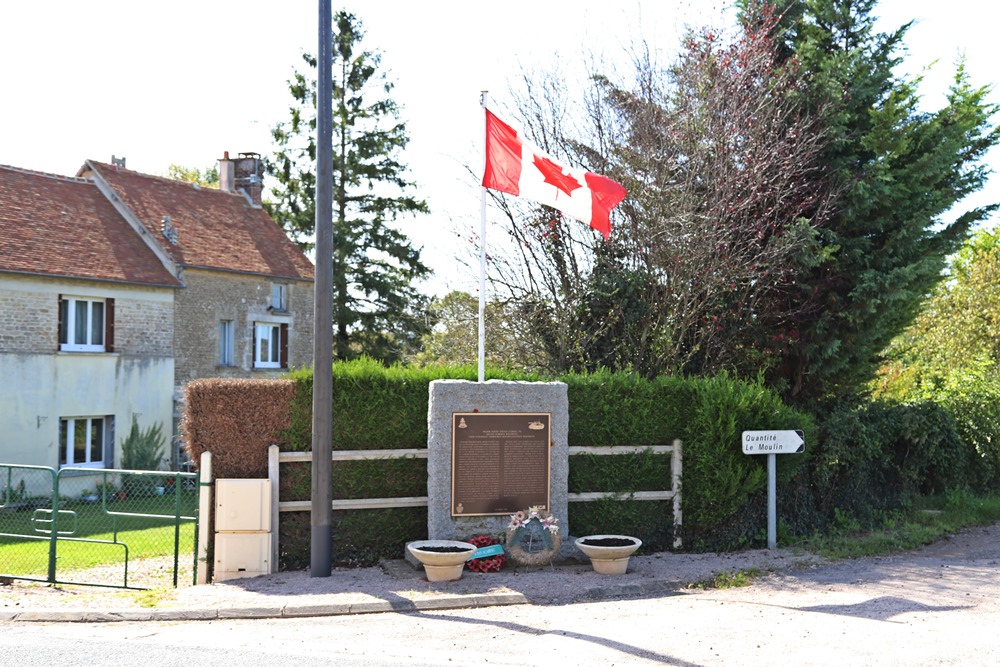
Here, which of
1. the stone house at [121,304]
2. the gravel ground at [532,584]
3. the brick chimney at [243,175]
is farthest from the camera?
the brick chimney at [243,175]

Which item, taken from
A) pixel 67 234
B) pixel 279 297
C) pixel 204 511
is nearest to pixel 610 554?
pixel 204 511

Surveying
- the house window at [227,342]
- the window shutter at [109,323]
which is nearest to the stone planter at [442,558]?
the window shutter at [109,323]

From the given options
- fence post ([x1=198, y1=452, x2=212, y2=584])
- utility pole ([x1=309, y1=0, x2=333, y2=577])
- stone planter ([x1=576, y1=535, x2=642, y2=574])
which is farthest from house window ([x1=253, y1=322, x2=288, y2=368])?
stone planter ([x1=576, y1=535, x2=642, y2=574])

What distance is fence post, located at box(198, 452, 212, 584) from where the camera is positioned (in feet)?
35.9

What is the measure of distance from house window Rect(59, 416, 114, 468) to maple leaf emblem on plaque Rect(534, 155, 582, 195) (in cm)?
1852

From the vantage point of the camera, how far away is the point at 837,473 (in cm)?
1375

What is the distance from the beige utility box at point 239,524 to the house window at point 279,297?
68.3 ft

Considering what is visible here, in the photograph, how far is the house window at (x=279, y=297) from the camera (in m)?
31.1

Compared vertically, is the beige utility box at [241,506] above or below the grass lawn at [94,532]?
above

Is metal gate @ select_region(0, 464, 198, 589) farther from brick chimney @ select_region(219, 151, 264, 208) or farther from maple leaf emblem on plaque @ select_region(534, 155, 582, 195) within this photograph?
brick chimney @ select_region(219, 151, 264, 208)

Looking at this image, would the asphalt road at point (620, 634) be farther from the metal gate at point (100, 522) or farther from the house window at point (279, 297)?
the house window at point (279, 297)

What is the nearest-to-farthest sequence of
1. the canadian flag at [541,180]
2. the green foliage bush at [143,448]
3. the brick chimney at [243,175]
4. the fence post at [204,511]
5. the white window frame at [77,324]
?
the fence post at [204,511] → the canadian flag at [541,180] → the white window frame at [77,324] → the green foliage bush at [143,448] → the brick chimney at [243,175]

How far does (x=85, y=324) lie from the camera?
25.4 metres

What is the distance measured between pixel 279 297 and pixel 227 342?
2629 mm
